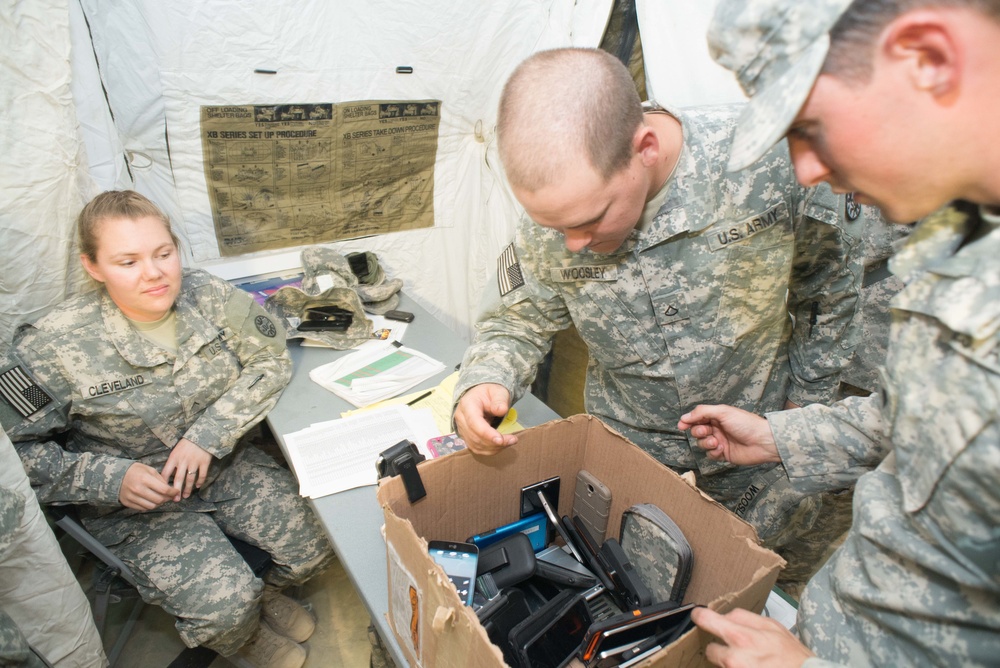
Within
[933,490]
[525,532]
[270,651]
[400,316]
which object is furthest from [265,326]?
[933,490]

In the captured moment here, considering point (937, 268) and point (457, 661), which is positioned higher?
point (937, 268)

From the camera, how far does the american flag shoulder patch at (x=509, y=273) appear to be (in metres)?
1.30

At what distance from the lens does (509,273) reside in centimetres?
133

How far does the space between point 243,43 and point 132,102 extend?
0.40 m

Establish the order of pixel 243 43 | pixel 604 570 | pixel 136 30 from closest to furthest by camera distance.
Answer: pixel 604 570 < pixel 136 30 < pixel 243 43

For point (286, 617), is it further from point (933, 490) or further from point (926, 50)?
point (926, 50)

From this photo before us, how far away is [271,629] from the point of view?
5.99 ft

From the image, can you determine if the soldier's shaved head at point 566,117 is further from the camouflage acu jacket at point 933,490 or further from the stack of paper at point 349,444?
the stack of paper at point 349,444

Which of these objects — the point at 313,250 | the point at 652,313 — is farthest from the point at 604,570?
the point at 313,250

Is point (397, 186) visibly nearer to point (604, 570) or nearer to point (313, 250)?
point (313, 250)

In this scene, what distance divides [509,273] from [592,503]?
0.54m

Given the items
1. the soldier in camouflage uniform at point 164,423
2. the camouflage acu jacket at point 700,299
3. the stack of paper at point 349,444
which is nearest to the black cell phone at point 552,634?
the camouflage acu jacket at point 700,299

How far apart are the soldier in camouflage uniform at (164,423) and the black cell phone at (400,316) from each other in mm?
492

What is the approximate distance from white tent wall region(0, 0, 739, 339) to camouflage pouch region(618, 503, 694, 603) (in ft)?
4.29
